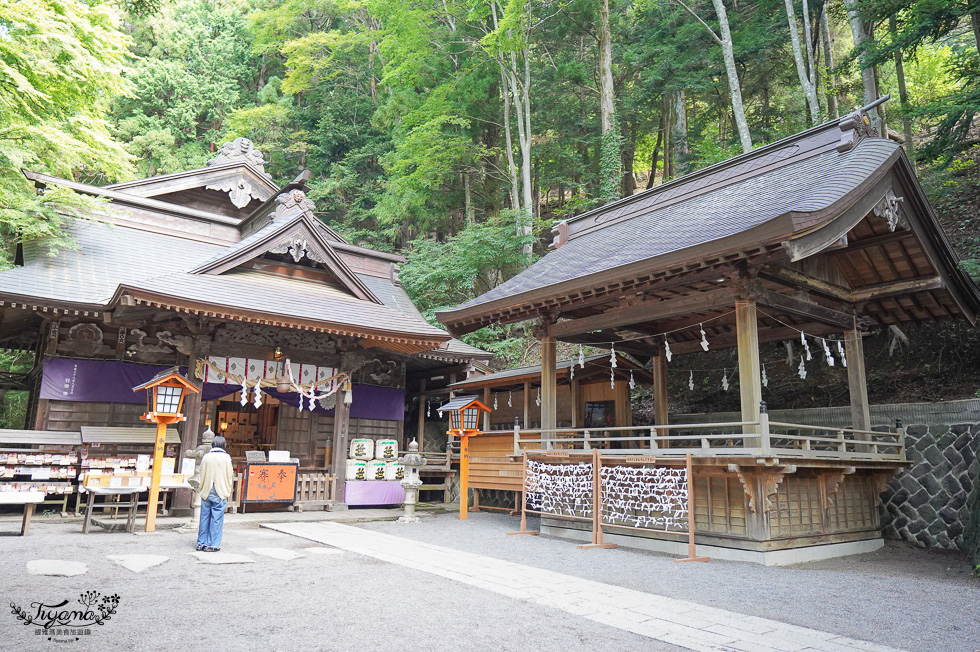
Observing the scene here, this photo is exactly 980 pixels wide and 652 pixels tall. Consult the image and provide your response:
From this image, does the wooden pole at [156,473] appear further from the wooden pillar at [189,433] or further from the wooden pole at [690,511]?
the wooden pole at [690,511]

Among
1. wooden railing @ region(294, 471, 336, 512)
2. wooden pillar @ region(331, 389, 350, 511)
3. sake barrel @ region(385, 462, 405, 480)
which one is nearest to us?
wooden railing @ region(294, 471, 336, 512)

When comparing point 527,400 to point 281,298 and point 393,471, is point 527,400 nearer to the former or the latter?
point 393,471

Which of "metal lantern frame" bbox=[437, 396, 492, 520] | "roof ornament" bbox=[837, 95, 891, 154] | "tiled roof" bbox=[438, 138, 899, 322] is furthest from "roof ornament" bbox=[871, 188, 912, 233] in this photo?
"metal lantern frame" bbox=[437, 396, 492, 520]

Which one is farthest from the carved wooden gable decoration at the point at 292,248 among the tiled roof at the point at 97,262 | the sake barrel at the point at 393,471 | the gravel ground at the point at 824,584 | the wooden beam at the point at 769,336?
the wooden beam at the point at 769,336

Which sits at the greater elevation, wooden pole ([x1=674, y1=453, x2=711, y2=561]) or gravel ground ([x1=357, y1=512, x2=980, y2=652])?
wooden pole ([x1=674, y1=453, x2=711, y2=561])

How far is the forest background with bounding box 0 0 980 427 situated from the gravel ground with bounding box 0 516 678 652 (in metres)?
5.51

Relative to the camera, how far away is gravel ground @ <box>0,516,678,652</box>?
13.4ft

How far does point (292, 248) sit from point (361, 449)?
491 centimetres

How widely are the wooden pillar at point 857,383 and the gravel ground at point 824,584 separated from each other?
2066mm

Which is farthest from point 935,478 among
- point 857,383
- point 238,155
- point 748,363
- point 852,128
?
point 238,155

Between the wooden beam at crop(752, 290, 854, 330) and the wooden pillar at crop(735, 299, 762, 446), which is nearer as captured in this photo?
the wooden pillar at crop(735, 299, 762, 446)

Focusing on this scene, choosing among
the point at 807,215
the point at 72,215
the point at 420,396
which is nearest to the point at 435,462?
the point at 420,396

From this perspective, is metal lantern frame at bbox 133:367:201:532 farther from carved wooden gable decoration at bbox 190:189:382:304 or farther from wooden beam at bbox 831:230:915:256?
wooden beam at bbox 831:230:915:256

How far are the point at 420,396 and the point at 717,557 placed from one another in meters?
10.6
